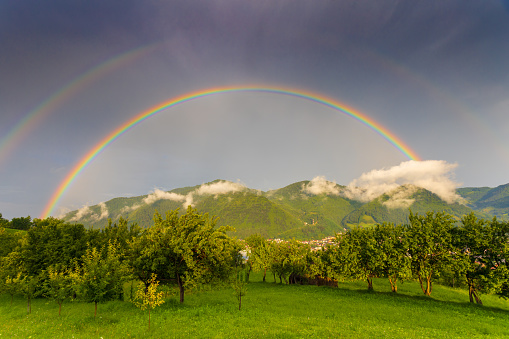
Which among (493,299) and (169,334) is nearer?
(169,334)

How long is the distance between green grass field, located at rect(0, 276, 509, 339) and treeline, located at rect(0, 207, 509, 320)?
2.94m

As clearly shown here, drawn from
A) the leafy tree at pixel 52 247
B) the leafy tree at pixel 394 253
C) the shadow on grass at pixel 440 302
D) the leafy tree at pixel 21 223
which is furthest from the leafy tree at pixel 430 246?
the leafy tree at pixel 21 223

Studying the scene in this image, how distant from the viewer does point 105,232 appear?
56.4 meters

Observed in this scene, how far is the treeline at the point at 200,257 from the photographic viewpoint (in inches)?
1278

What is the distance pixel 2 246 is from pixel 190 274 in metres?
64.4

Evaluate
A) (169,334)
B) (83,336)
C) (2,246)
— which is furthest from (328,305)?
(2,246)

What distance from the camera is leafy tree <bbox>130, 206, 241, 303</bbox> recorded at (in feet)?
113

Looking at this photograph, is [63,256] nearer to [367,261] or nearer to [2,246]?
[2,246]

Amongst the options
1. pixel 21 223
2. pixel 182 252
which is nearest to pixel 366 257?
pixel 182 252

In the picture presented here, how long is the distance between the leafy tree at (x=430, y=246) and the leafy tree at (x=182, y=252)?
123 ft

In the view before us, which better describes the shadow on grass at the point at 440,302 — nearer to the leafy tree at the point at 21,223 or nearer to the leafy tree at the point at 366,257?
the leafy tree at the point at 366,257

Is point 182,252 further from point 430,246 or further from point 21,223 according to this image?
point 21,223

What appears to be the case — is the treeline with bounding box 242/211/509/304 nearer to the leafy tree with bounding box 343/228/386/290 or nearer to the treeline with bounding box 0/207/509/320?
the leafy tree with bounding box 343/228/386/290

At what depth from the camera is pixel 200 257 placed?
3666 cm
